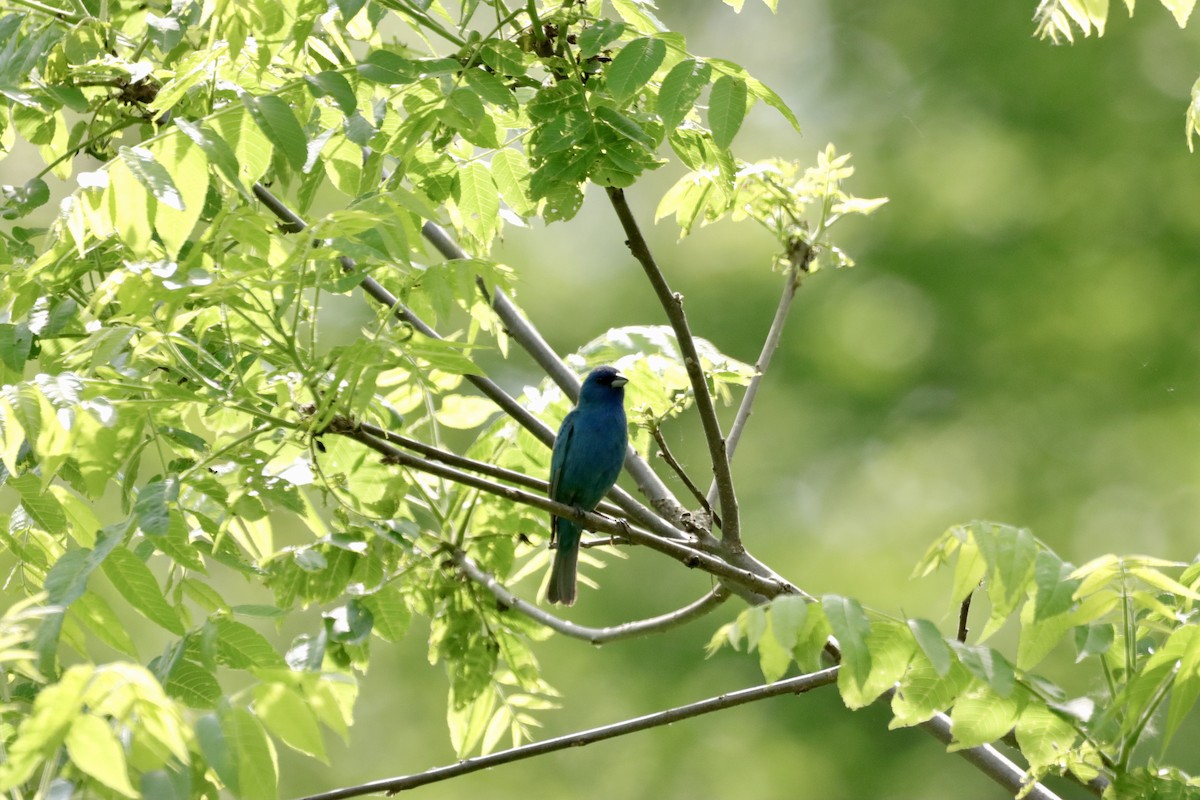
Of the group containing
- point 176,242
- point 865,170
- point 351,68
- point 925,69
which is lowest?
point 176,242

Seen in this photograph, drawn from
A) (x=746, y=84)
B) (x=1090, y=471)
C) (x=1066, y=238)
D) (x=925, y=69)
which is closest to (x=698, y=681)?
(x=1090, y=471)

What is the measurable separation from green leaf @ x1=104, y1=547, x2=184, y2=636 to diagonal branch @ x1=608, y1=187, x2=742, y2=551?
1.37 meters

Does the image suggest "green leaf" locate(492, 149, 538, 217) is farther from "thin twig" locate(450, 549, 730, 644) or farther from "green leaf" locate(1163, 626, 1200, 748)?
"green leaf" locate(1163, 626, 1200, 748)

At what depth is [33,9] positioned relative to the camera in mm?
3561

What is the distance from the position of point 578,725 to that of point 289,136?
8.51m

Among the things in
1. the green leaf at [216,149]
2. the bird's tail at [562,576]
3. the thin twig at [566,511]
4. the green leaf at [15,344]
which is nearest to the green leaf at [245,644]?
the thin twig at [566,511]

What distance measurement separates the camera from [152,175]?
9.18 ft

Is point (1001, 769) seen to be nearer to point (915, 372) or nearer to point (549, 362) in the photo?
point (549, 362)

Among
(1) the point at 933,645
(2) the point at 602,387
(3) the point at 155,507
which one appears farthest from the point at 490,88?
(2) the point at 602,387

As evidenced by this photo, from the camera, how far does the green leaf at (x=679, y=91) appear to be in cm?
314

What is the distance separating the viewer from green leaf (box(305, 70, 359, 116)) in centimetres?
312

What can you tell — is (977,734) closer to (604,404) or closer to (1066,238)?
(604,404)

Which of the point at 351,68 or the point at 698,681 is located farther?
the point at 698,681

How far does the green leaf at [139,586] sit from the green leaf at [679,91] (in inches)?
63.5
